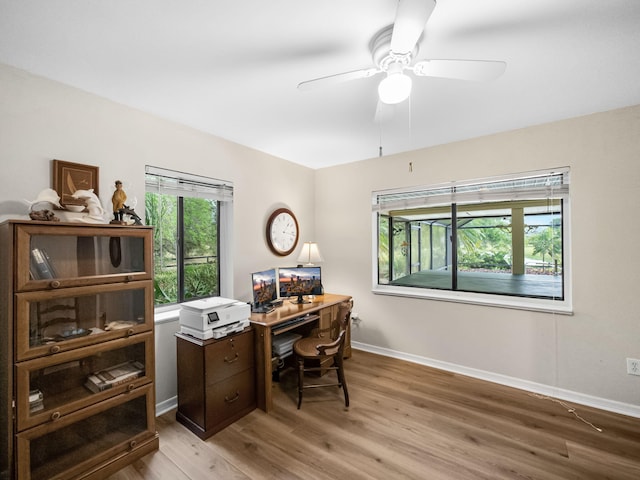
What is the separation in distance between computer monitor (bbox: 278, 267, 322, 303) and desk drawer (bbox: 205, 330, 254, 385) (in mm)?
777

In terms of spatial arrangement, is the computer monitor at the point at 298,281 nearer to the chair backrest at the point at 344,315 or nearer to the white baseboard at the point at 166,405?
the chair backrest at the point at 344,315

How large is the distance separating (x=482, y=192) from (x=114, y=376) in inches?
136

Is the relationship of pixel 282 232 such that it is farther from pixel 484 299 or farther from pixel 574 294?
pixel 574 294

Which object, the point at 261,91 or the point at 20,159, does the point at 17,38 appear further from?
the point at 261,91

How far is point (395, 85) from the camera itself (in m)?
1.27

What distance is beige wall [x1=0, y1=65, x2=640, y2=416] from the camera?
1.79m

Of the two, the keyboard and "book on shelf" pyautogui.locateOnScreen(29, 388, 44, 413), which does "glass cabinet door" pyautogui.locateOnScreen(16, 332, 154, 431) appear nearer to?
"book on shelf" pyautogui.locateOnScreen(29, 388, 44, 413)

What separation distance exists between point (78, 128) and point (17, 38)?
57cm

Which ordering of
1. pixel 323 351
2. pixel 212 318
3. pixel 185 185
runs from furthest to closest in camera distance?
pixel 185 185, pixel 323 351, pixel 212 318

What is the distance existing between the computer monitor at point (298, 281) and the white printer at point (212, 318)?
791mm

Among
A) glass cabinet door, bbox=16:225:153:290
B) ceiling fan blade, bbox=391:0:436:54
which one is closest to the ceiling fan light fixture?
ceiling fan blade, bbox=391:0:436:54

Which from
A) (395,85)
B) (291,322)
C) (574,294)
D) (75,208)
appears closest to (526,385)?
(574,294)

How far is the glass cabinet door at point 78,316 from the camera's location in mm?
1410

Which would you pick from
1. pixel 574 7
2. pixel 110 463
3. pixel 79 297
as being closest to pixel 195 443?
pixel 110 463
